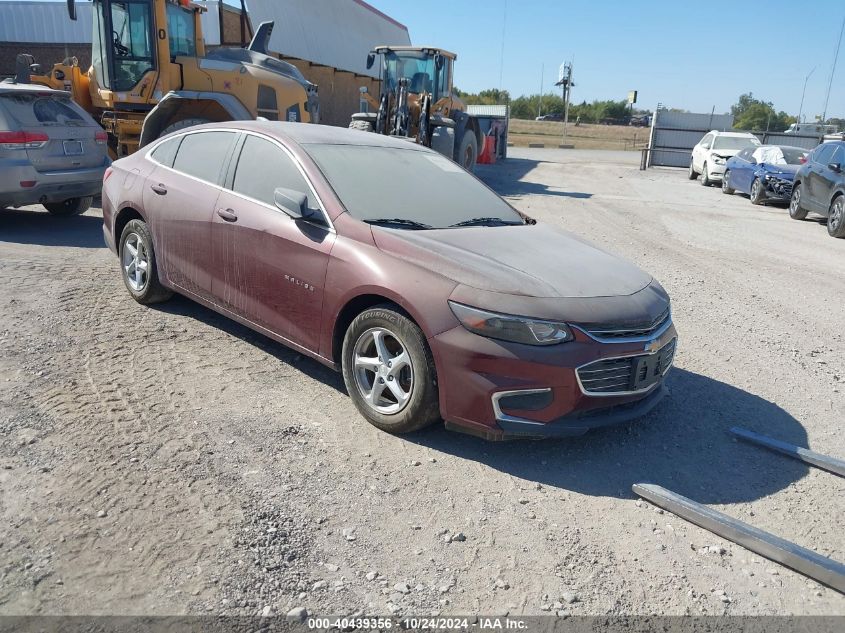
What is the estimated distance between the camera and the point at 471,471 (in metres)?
3.75

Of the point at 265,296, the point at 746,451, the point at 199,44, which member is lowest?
the point at 746,451

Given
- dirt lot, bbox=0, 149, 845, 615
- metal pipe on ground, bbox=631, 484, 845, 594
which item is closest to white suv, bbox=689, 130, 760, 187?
dirt lot, bbox=0, 149, 845, 615

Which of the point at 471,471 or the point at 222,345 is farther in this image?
the point at 222,345

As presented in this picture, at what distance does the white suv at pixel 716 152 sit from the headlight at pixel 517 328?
20221 mm

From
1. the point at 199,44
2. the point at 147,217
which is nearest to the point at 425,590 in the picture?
the point at 147,217

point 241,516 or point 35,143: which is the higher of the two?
point 35,143

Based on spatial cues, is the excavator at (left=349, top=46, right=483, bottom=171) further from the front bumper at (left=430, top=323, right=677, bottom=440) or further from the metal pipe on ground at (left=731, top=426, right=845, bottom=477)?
the front bumper at (left=430, top=323, right=677, bottom=440)

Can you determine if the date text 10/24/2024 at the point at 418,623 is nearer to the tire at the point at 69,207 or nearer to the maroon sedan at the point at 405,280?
the maroon sedan at the point at 405,280

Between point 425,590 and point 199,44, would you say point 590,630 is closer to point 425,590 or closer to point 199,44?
point 425,590

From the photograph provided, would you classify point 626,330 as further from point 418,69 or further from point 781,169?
point 418,69

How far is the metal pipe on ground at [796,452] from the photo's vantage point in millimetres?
3947

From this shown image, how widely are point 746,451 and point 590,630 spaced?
6.72ft

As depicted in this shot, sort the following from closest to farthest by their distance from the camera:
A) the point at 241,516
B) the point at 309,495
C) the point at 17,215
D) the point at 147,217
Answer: the point at 241,516
the point at 309,495
the point at 147,217
the point at 17,215

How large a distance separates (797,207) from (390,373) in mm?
13600
